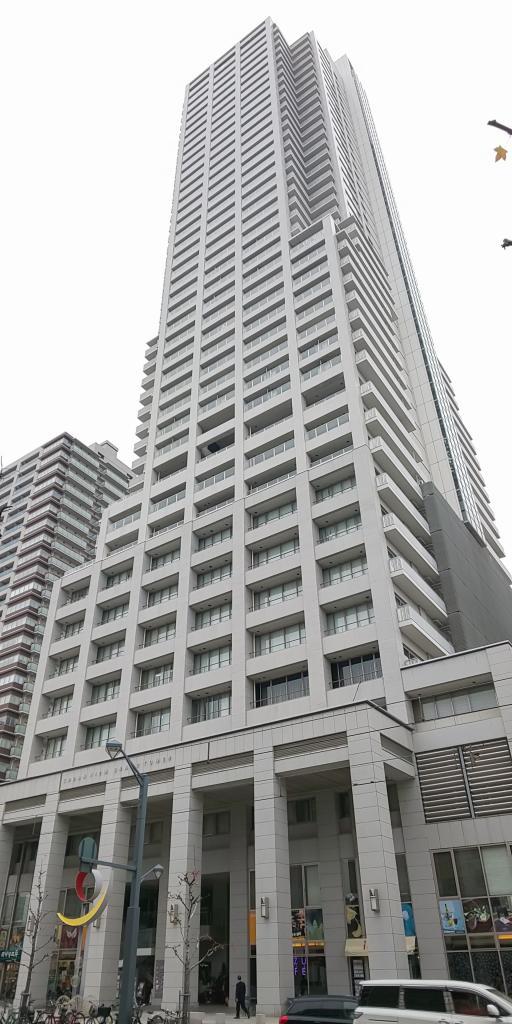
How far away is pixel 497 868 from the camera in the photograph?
29812mm

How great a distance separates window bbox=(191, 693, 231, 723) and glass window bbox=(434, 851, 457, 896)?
15.2 m

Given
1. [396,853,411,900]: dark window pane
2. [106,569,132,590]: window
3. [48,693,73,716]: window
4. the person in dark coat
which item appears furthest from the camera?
[106,569,132,590]: window

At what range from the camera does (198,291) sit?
7006 centimetres

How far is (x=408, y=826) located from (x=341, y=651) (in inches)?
377

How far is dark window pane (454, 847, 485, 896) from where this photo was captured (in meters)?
29.8

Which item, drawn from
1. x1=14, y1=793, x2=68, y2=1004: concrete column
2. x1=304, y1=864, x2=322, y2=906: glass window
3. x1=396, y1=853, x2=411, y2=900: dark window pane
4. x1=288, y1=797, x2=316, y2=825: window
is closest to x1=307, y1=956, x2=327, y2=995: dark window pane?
x1=304, y1=864, x2=322, y2=906: glass window

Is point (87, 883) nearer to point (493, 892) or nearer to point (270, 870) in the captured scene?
point (270, 870)

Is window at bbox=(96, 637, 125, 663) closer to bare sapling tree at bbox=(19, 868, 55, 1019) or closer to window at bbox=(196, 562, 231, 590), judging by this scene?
window at bbox=(196, 562, 231, 590)

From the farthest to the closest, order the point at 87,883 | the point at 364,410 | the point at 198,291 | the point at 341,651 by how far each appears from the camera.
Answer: the point at 198,291, the point at 364,410, the point at 87,883, the point at 341,651

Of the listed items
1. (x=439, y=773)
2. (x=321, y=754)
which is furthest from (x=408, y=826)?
(x=321, y=754)

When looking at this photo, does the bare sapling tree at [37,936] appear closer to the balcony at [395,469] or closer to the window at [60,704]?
the window at [60,704]

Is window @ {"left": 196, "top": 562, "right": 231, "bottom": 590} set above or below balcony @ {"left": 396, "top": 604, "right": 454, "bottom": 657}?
above

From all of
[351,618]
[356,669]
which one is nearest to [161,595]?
[351,618]

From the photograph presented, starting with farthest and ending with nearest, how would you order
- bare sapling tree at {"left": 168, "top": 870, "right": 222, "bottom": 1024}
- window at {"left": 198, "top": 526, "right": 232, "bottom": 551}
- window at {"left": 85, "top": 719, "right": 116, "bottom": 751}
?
1. window at {"left": 198, "top": 526, "right": 232, "bottom": 551}
2. window at {"left": 85, "top": 719, "right": 116, "bottom": 751}
3. bare sapling tree at {"left": 168, "top": 870, "right": 222, "bottom": 1024}
